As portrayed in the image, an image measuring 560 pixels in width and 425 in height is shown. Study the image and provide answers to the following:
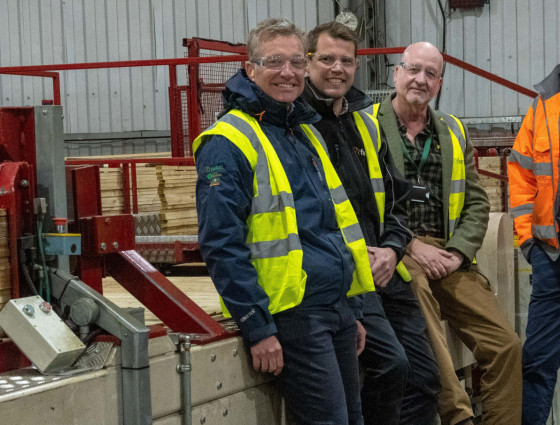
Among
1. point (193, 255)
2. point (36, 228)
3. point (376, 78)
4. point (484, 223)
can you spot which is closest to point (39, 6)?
point (376, 78)

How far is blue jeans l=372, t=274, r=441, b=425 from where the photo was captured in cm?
436

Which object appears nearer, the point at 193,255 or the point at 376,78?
the point at 193,255

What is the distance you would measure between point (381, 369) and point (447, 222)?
126 centimetres

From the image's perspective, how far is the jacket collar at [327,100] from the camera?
13.5 feet

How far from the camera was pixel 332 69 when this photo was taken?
4.13 m

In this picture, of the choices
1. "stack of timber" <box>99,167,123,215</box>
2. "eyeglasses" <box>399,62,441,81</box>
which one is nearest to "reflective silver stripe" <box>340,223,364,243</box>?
"eyeglasses" <box>399,62,441,81</box>

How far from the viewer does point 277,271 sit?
332 centimetres

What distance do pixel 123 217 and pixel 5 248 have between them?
535 mm

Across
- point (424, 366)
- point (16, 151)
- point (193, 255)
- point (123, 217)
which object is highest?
point (16, 151)

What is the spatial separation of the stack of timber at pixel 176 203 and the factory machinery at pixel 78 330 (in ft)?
12.5

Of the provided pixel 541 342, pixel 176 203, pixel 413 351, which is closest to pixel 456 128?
pixel 413 351

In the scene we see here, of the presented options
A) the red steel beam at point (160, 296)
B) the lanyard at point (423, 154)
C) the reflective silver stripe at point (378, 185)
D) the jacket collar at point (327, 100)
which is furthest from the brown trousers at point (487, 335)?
the red steel beam at point (160, 296)

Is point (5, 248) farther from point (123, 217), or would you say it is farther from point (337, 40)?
point (337, 40)

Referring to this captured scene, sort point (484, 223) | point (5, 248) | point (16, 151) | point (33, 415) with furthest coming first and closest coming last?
point (484, 223)
point (16, 151)
point (5, 248)
point (33, 415)
